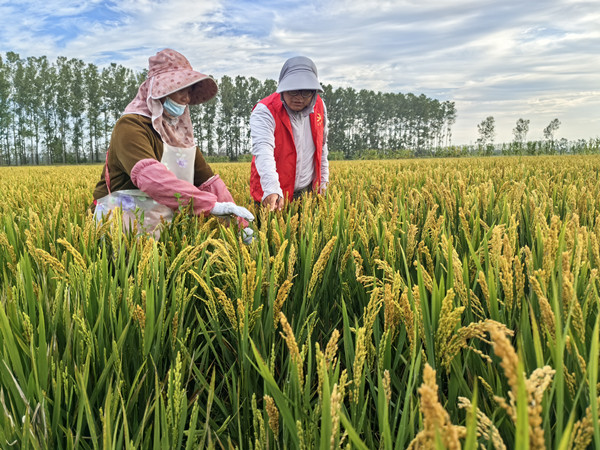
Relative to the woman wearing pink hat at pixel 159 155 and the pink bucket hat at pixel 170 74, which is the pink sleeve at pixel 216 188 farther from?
the pink bucket hat at pixel 170 74

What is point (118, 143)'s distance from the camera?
289 cm

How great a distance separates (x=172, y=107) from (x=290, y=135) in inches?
54.3

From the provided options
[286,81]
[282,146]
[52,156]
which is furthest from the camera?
[52,156]

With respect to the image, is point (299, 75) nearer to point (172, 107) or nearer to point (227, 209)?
point (172, 107)

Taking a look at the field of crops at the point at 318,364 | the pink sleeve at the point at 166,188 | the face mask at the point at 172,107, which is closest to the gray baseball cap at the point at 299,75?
the face mask at the point at 172,107

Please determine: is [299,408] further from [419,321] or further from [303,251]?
[303,251]

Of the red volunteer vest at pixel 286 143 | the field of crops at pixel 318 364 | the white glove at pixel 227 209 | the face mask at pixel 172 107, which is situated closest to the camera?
the field of crops at pixel 318 364

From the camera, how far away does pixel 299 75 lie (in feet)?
11.9

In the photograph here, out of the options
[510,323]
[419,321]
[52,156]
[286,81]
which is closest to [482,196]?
[510,323]

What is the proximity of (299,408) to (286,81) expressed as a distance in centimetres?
331

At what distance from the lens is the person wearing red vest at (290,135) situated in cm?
357

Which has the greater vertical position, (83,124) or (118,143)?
(83,124)

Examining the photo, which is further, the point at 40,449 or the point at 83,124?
the point at 83,124

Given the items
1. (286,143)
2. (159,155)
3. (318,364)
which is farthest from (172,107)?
(318,364)
